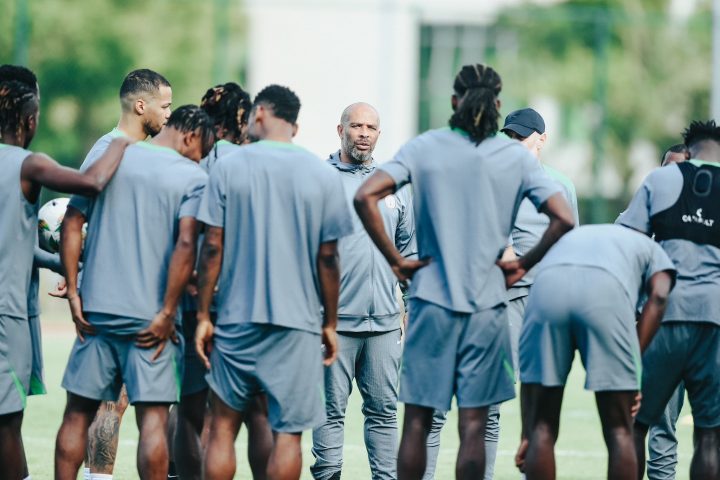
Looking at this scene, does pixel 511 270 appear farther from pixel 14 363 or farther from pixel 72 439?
pixel 14 363

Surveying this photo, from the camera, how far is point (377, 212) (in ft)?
23.2

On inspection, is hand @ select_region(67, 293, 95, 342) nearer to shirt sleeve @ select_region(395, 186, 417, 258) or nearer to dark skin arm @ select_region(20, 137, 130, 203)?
dark skin arm @ select_region(20, 137, 130, 203)

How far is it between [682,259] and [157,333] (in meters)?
2.85

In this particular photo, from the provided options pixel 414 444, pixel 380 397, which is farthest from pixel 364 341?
pixel 414 444

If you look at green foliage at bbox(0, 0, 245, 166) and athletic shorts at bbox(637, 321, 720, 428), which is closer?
athletic shorts at bbox(637, 321, 720, 428)

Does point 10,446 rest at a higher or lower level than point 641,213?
lower

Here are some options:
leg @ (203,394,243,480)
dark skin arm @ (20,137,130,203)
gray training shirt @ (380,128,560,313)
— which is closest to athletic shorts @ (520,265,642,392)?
gray training shirt @ (380,128,560,313)

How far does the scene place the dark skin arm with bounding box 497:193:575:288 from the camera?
7.06 metres

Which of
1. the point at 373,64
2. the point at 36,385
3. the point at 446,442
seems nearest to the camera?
the point at 36,385

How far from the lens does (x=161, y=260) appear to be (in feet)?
23.3

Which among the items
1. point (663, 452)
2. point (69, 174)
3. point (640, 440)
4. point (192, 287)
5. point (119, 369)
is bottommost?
point (663, 452)

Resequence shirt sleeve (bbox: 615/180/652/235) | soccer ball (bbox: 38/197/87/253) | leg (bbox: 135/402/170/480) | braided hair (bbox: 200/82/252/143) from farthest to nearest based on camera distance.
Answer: soccer ball (bbox: 38/197/87/253), braided hair (bbox: 200/82/252/143), shirt sleeve (bbox: 615/180/652/235), leg (bbox: 135/402/170/480)

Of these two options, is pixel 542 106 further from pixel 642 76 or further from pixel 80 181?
pixel 80 181

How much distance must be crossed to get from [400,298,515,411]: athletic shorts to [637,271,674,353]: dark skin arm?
2.31ft
